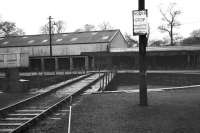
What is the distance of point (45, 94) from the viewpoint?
56.0ft

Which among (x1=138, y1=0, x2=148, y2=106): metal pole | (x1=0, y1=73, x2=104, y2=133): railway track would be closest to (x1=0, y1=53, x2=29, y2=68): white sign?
(x1=0, y1=73, x2=104, y2=133): railway track

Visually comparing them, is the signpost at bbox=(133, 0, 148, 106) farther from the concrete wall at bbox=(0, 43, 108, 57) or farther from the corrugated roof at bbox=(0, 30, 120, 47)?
the corrugated roof at bbox=(0, 30, 120, 47)

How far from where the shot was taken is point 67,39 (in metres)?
55.3

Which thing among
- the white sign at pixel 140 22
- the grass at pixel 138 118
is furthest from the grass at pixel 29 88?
the white sign at pixel 140 22

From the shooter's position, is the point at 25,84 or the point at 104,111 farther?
the point at 25,84

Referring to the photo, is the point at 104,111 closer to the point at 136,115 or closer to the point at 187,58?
the point at 136,115

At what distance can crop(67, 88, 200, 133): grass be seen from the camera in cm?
809

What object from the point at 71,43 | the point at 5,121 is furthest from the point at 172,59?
the point at 5,121

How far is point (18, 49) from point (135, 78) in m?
29.6

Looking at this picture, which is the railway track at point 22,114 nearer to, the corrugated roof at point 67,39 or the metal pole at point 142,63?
the metal pole at point 142,63

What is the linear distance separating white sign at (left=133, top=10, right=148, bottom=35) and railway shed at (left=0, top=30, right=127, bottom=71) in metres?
35.2

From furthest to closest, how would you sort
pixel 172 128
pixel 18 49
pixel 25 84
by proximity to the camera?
1. pixel 18 49
2. pixel 25 84
3. pixel 172 128

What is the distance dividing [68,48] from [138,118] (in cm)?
4358

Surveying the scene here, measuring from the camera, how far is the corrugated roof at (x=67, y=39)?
5238 centimetres
